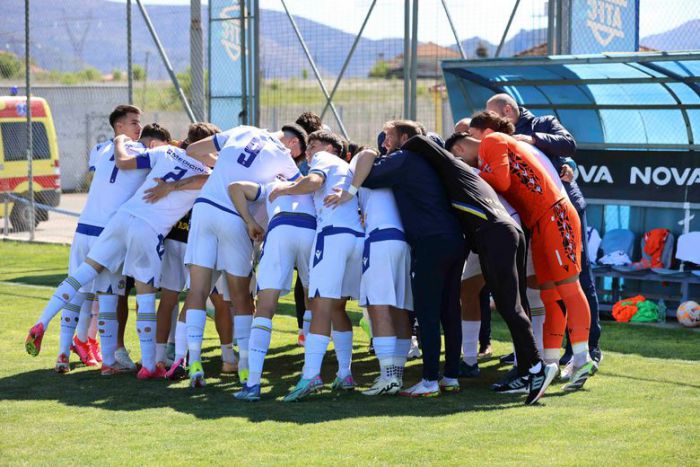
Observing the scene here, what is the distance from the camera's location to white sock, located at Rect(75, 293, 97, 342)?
809cm

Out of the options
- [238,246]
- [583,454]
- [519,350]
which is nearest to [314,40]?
[238,246]

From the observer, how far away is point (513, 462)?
514cm

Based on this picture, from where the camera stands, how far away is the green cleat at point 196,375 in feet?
23.6

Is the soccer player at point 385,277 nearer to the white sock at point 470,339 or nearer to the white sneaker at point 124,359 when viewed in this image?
the white sock at point 470,339

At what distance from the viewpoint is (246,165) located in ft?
23.8

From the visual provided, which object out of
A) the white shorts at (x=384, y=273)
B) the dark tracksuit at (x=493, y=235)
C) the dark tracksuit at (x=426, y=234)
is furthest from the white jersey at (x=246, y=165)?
the dark tracksuit at (x=493, y=235)

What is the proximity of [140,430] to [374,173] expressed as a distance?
2.29 meters

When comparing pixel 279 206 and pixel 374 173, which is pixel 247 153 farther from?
pixel 374 173

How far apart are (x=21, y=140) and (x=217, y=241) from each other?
43.7 feet

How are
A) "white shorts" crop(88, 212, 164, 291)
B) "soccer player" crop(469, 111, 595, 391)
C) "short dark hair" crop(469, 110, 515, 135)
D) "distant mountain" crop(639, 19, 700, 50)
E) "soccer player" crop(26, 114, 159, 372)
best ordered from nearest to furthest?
"soccer player" crop(469, 111, 595, 391), "short dark hair" crop(469, 110, 515, 135), "white shorts" crop(88, 212, 164, 291), "soccer player" crop(26, 114, 159, 372), "distant mountain" crop(639, 19, 700, 50)

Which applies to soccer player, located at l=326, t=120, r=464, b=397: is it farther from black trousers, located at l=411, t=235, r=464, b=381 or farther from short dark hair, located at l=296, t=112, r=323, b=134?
short dark hair, located at l=296, t=112, r=323, b=134

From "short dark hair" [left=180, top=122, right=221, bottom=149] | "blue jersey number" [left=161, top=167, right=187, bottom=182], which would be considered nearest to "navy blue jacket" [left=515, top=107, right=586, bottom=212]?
"short dark hair" [left=180, top=122, right=221, bottom=149]

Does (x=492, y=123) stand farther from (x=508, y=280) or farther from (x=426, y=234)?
(x=508, y=280)

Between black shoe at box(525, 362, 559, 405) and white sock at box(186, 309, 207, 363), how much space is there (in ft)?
7.45
